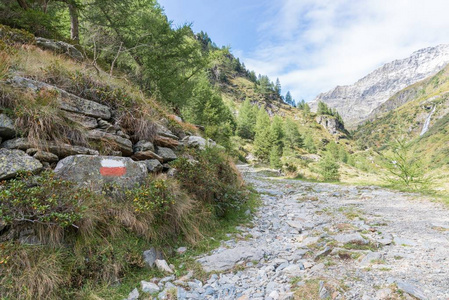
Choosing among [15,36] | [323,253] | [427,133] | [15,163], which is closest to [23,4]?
[15,36]

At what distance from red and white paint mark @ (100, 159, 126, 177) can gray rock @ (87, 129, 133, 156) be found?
0.82m

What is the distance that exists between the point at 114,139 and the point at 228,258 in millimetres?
4162

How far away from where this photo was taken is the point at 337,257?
4324mm

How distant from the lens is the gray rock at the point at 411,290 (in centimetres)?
276

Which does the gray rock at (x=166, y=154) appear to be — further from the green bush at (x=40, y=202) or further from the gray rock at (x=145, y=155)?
the green bush at (x=40, y=202)

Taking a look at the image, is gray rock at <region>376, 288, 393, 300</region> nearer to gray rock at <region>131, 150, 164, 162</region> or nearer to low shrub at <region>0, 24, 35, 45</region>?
gray rock at <region>131, 150, 164, 162</region>

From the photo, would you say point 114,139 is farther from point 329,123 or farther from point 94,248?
point 329,123

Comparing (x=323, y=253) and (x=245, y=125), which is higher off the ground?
(x=245, y=125)

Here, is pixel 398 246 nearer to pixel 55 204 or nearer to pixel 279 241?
pixel 279 241

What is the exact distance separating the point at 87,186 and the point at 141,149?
2057mm

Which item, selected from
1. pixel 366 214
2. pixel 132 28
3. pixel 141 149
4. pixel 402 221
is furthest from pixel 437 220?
pixel 132 28

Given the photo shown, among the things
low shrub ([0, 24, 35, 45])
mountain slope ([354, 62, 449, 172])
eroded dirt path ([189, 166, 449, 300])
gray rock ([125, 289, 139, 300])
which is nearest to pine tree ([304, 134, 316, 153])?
mountain slope ([354, 62, 449, 172])

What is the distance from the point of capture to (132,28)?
49.1ft

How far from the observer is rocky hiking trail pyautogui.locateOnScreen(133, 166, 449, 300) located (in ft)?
10.5
